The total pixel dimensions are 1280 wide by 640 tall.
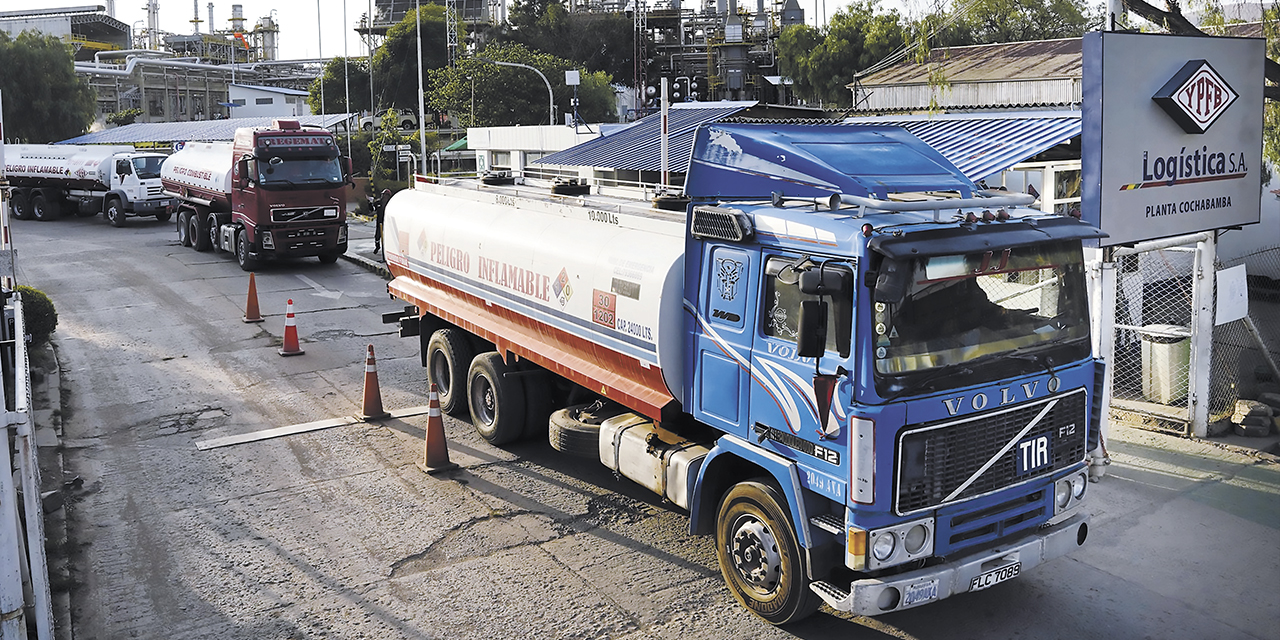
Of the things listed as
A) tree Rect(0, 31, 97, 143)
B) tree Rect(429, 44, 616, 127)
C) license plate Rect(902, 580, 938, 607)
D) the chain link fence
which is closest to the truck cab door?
license plate Rect(902, 580, 938, 607)

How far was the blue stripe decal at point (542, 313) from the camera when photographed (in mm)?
7650

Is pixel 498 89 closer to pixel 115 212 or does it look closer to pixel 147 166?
pixel 147 166

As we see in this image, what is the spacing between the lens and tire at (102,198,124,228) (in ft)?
107

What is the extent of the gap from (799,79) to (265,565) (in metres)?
58.2

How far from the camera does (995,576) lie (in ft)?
20.4

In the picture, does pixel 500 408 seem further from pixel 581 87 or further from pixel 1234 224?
pixel 581 87

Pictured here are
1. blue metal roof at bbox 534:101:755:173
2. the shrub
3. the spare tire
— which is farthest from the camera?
blue metal roof at bbox 534:101:755:173

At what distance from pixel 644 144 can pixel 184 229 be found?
13.8 meters

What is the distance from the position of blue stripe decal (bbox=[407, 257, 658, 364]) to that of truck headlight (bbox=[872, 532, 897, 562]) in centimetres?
219

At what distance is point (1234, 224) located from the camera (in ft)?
A: 34.1

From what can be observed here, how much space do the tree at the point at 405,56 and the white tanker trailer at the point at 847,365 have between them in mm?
77132

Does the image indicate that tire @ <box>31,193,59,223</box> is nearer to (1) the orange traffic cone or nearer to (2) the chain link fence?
(1) the orange traffic cone

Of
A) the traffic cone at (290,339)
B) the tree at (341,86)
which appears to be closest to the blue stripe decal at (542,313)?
the traffic cone at (290,339)

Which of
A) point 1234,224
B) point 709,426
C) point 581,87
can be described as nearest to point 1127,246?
point 1234,224
